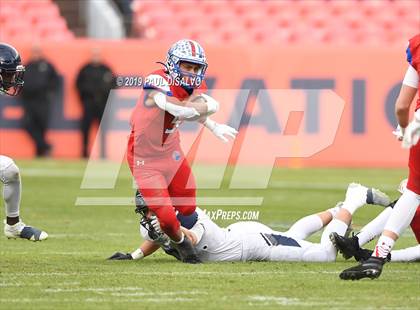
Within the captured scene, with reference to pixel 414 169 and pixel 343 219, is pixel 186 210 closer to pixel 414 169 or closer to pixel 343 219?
pixel 343 219

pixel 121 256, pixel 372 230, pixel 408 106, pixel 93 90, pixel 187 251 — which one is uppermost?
pixel 408 106

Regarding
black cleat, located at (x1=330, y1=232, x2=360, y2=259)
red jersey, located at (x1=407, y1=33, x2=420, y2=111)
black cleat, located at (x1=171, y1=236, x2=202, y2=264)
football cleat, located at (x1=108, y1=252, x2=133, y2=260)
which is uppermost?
red jersey, located at (x1=407, y1=33, x2=420, y2=111)

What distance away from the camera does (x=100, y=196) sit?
1240cm

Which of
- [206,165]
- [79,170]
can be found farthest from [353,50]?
[79,170]

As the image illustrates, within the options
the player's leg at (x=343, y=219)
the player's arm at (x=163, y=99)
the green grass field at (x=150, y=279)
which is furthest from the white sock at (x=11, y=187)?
the player's leg at (x=343, y=219)

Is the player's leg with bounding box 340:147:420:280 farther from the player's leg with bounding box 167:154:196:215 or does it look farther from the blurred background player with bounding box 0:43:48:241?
the blurred background player with bounding box 0:43:48:241

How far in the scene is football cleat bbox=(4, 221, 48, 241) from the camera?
24.3ft

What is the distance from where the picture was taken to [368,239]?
7207 mm

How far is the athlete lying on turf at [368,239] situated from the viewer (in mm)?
6988

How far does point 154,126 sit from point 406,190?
73.8 inches

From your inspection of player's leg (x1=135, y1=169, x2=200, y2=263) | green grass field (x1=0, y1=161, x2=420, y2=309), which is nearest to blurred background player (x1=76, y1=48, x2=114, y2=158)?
green grass field (x1=0, y1=161, x2=420, y2=309)

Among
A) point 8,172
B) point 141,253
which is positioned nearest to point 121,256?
point 141,253

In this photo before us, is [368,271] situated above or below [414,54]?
below

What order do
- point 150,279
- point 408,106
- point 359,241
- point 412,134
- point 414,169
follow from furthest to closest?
point 359,241 → point 150,279 → point 414,169 → point 408,106 → point 412,134
